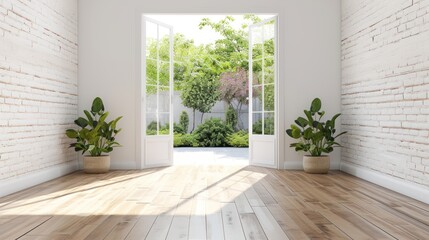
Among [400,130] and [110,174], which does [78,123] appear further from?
[400,130]

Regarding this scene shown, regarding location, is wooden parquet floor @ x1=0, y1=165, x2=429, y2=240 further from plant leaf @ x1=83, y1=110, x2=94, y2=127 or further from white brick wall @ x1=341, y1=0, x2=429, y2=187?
plant leaf @ x1=83, y1=110, x2=94, y2=127

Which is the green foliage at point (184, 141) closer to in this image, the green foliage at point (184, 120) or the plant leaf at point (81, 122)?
the green foliage at point (184, 120)

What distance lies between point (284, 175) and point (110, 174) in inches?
93.9

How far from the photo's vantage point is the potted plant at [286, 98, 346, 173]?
575cm

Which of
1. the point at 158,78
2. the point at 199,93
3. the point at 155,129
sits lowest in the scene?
the point at 155,129

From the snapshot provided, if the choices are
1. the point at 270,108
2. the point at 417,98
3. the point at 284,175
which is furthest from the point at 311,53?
the point at 417,98

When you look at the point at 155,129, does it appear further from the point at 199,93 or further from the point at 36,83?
the point at 199,93

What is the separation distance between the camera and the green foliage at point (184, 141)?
11961 millimetres

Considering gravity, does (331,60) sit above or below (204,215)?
above

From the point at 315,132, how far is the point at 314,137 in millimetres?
253

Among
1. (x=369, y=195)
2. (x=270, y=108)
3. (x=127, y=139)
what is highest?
(x=270, y=108)

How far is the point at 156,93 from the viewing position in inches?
257

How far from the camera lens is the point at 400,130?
174 inches

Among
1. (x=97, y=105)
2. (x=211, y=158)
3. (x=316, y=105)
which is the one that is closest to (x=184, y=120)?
(x=211, y=158)
